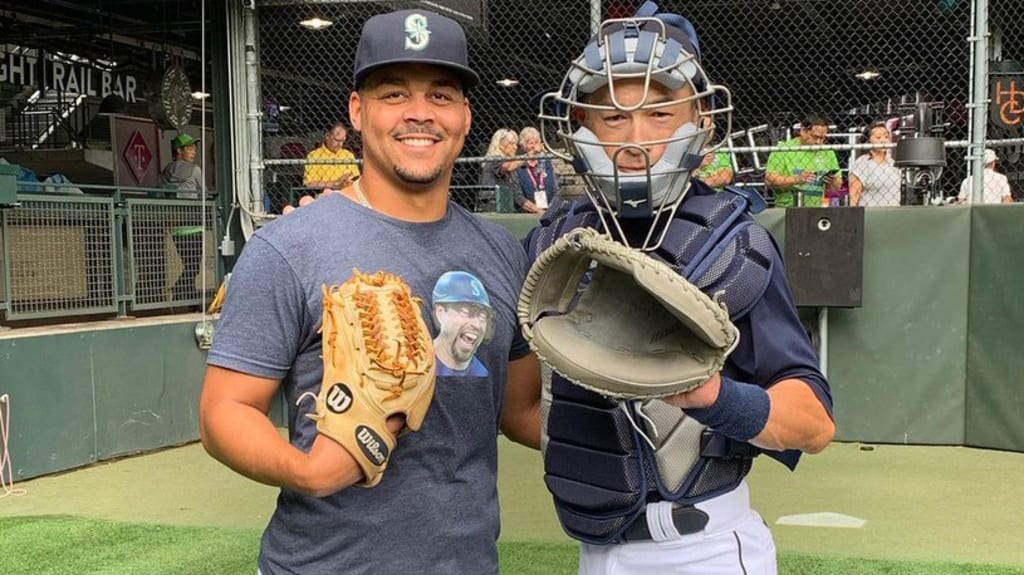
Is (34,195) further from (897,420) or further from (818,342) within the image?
(897,420)

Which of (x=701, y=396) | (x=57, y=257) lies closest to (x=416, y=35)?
(x=701, y=396)

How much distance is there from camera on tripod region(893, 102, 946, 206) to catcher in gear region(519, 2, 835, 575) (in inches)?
213

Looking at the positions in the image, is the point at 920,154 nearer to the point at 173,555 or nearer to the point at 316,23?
the point at 173,555

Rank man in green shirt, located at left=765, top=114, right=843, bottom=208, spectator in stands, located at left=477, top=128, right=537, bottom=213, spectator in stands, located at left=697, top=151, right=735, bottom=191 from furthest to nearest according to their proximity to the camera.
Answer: spectator in stands, located at left=477, top=128, right=537, bottom=213 < man in green shirt, located at left=765, top=114, right=843, bottom=208 < spectator in stands, located at left=697, top=151, right=735, bottom=191

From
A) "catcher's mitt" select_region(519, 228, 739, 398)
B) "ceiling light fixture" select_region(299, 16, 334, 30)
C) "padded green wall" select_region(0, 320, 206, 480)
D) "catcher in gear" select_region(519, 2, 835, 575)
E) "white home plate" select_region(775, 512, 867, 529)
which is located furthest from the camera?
"ceiling light fixture" select_region(299, 16, 334, 30)

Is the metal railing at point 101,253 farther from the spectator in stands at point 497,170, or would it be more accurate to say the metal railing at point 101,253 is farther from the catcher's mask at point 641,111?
the catcher's mask at point 641,111

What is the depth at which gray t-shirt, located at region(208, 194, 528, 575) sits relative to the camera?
74.9 inches

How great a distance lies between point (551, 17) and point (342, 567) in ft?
40.9

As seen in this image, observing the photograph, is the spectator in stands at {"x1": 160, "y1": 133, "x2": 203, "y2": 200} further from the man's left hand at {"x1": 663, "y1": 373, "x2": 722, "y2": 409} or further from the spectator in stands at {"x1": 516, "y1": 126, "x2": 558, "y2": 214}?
the man's left hand at {"x1": 663, "y1": 373, "x2": 722, "y2": 409}

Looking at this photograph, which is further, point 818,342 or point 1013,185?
point 1013,185

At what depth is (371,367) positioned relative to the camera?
1.73 meters

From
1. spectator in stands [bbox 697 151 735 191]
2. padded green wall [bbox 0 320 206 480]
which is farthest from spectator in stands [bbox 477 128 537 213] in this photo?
padded green wall [bbox 0 320 206 480]

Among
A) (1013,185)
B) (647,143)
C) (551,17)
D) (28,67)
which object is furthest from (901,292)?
(28,67)

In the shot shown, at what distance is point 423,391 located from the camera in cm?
179
